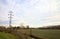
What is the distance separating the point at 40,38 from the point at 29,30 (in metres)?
11.4

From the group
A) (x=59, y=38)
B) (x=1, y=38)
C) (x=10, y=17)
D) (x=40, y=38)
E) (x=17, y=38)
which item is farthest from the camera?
(x=10, y=17)

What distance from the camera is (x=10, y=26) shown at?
60.2 m

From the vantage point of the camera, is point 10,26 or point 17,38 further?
point 10,26

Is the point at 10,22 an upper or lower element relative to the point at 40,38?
upper

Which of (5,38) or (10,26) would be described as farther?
(10,26)

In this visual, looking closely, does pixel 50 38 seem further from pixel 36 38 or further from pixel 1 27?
pixel 1 27

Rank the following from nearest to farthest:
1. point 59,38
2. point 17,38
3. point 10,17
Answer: point 17,38 < point 59,38 < point 10,17

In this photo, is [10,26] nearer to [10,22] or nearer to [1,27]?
[10,22]

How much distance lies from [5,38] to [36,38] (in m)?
18.8

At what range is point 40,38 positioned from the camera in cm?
5241

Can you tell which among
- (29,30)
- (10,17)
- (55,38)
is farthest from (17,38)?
(29,30)

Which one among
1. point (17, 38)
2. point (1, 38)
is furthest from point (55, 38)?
point (1, 38)

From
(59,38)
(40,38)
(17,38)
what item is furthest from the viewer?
(40,38)

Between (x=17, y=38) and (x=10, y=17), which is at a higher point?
(x=10, y=17)
